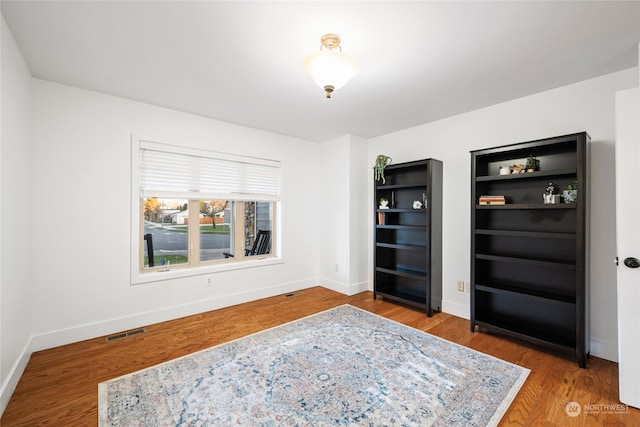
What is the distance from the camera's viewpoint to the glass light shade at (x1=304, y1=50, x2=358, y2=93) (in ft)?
6.16

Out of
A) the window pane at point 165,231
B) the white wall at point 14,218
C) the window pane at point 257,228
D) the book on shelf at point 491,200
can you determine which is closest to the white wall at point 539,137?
the book on shelf at point 491,200

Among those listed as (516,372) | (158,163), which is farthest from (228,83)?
(516,372)

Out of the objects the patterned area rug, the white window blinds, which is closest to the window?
the white window blinds

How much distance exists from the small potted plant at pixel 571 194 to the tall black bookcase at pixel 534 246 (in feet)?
0.13

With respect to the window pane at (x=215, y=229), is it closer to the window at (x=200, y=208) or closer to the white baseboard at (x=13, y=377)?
the window at (x=200, y=208)

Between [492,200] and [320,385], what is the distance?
8.02 feet

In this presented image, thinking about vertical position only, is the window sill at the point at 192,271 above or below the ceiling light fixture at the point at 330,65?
below

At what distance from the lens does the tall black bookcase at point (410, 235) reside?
137 inches

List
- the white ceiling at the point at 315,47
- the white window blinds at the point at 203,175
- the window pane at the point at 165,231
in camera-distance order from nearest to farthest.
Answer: the white ceiling at the point at 315,47, the white window blinds at the point at 203,175, the window pane at the point at 165,231

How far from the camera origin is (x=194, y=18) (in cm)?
178

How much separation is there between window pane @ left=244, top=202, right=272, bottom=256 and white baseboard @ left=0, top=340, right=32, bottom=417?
2370mm

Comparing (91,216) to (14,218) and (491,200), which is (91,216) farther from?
(491,200)

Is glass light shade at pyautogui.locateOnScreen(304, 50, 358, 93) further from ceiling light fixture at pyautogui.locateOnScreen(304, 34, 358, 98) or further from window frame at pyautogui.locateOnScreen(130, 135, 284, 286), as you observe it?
window frame at pyautogui.locateOnScreen(130, 135, 284, 286)

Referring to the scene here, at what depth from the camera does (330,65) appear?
190 centimetres
